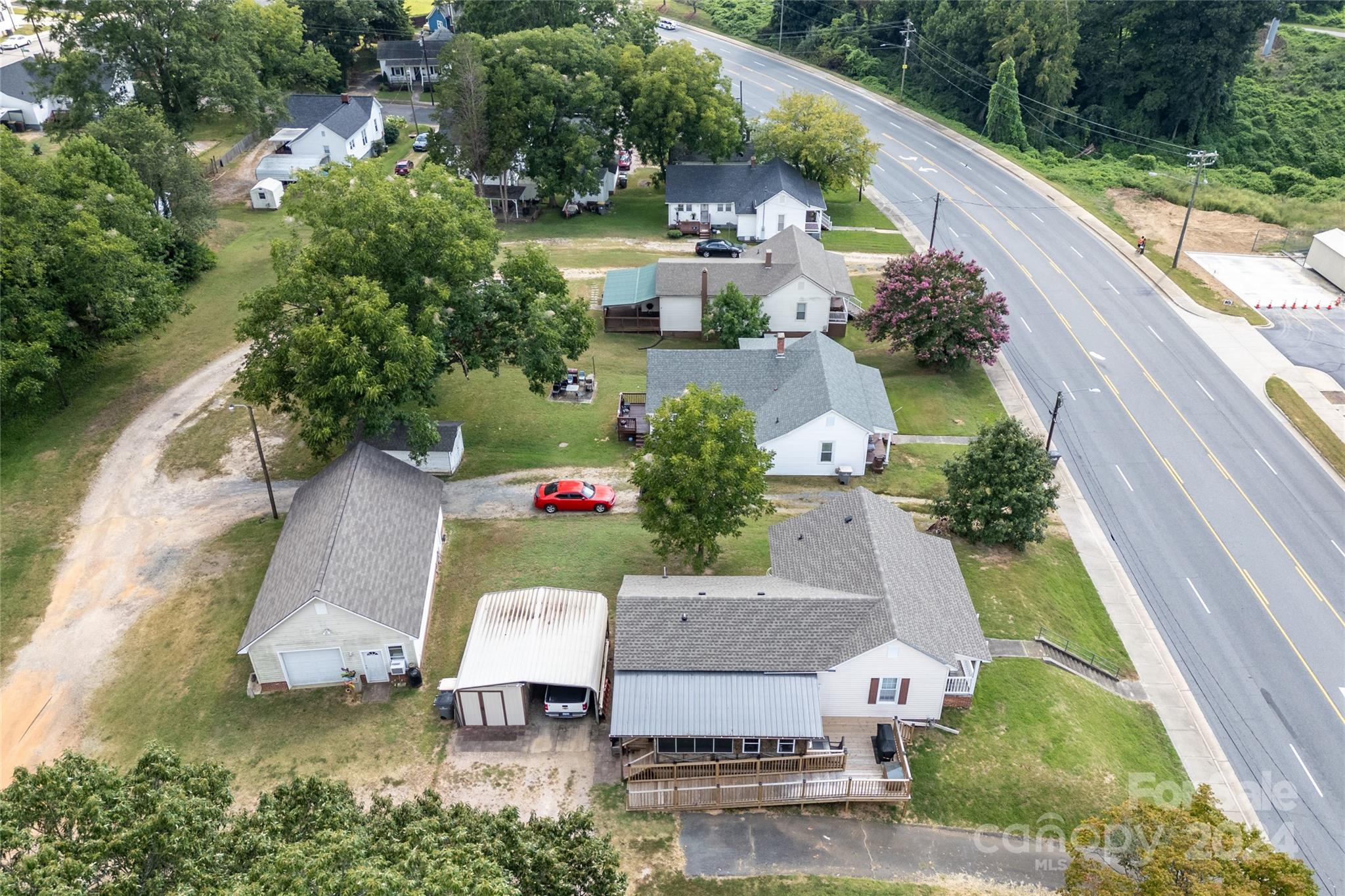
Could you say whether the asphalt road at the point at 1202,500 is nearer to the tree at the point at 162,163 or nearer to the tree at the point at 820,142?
the tree at the point at 820,142

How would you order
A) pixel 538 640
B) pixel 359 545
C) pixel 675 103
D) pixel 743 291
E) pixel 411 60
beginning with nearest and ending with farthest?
1. pixel 538 640
2. pixel 359 545
3. pixel 743 291
4. pixel 675 103
5. pixel 411 60

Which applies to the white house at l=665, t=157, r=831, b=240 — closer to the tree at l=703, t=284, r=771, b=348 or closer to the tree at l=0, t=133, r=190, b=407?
the tree at l=703, t=284, r=771, b=348

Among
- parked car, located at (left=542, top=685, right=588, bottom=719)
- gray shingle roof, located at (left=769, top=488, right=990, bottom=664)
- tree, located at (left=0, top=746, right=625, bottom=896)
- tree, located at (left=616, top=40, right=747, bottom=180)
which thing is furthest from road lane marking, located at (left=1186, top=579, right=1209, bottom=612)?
tree, located at (left=616, top=40, right=747, bottom=180)

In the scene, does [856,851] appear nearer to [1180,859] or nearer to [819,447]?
[1180,859]

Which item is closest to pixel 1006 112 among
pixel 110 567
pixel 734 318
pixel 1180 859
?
pixel 734 318

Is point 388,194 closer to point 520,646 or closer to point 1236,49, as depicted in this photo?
point 520,646
